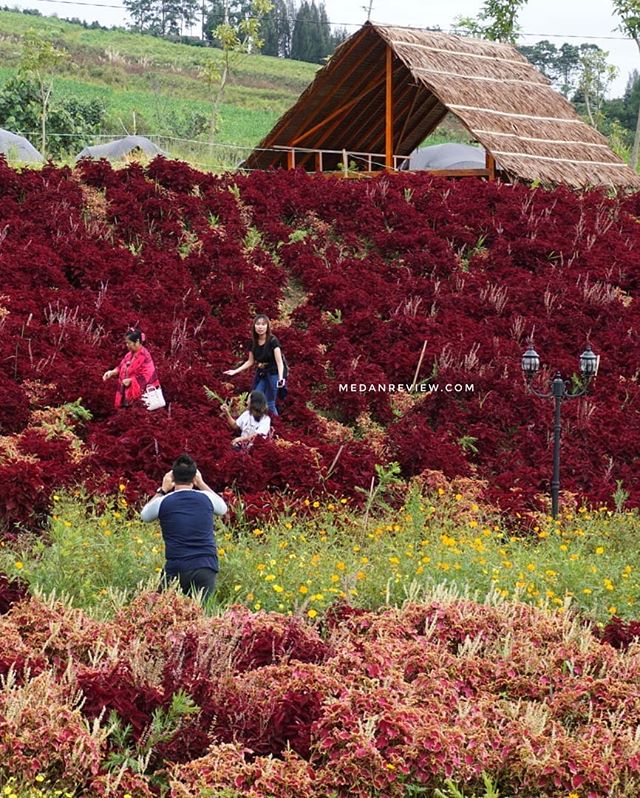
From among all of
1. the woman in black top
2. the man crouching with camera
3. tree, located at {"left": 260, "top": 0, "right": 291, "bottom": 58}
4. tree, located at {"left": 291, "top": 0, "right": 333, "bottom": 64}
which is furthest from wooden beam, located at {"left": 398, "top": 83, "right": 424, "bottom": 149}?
tree, located at {"left": 260, "top": 0, "right": 291, "bottom": 58}

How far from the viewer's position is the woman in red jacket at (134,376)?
12.1m

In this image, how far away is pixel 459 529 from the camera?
10.2 meters

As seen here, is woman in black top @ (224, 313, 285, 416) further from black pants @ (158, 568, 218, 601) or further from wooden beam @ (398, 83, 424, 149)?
wooden beam @ (398, 83, 424, 149)

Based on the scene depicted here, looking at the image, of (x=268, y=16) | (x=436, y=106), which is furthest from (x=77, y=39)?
(x=436, y=106)

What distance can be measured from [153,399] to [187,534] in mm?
4525

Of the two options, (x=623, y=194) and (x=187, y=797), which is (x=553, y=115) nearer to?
(x=623, y=194)

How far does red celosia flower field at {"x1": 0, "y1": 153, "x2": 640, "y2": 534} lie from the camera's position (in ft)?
37.6

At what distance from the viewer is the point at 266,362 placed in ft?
40.9

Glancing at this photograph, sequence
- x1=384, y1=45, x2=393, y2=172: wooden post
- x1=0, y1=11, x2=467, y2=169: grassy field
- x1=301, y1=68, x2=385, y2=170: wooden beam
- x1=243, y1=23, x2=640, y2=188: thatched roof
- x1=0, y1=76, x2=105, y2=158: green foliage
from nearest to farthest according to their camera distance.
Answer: x1=243, y1=23, x2=640, y2=188: thatched roof → x1=384, y1=45, x2=393, y2=172: wooden post → x1=301, y1=68, x2=385, y2=170: wooden beam → x1=0, y1=76, x2=105, y2=158: green foliage → x1=0, y1=11, x2=467, y2=169: grassy field

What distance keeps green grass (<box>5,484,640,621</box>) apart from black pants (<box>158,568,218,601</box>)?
16cm

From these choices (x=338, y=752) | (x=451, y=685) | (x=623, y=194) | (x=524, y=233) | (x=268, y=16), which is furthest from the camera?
(x=268, y=16)

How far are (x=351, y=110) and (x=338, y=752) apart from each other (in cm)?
1842

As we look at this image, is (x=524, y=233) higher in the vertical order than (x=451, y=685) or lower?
higher

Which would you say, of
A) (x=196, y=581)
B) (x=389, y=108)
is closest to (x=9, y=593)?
(x=196, y=581)
